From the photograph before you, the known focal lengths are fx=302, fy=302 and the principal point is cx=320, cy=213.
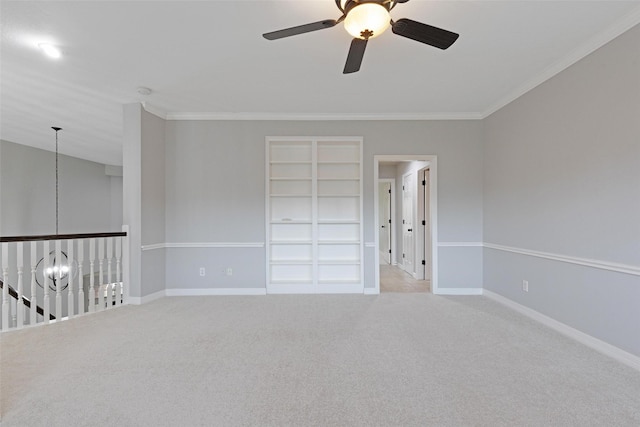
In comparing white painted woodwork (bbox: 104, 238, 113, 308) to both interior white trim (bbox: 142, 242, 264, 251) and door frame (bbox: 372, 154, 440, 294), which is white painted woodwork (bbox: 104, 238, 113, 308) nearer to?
interior white trim (bbox: 142, 242, 264, 251)

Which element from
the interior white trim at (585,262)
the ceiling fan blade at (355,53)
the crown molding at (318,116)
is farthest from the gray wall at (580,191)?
the ceiling fan blade at (355,53)

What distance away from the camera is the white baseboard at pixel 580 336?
2246 millimetres

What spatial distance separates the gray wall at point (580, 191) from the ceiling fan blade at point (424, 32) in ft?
4.97

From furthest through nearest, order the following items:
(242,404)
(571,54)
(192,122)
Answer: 1. (192,122)
2. (571,54)
3. (242,404)

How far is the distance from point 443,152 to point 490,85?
3.65ft

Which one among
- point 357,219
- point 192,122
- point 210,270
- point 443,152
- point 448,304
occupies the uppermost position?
point 192,122

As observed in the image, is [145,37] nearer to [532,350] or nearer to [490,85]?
[490,85]

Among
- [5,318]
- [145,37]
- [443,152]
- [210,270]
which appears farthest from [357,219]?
[5,318]

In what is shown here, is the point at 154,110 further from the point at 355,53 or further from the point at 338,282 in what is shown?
the point at 338,282

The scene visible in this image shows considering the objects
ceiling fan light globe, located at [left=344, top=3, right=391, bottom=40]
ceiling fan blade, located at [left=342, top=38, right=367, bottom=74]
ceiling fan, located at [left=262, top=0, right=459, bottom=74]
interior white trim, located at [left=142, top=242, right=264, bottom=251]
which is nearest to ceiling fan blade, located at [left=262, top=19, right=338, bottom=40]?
ceiling fan, located at [left=262, top=0, right=459, bottom=74]

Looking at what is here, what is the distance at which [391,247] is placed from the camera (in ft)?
24.2

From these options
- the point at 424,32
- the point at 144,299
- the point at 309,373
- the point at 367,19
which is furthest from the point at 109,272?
the point at 424,32

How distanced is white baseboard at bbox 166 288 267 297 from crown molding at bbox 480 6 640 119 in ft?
13.2

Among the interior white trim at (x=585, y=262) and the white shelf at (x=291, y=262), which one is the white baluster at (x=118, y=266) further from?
the interior white trim at (x=585, y=262)
